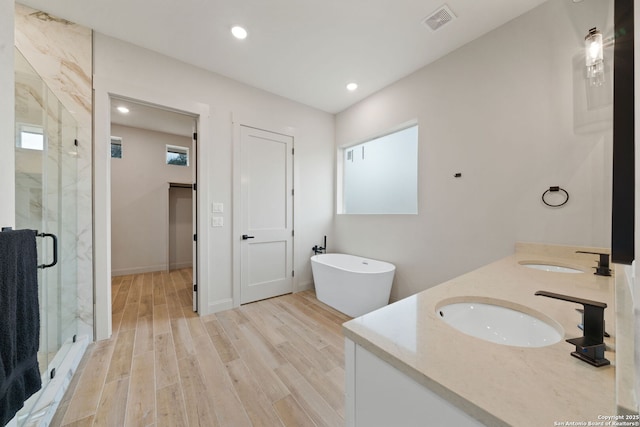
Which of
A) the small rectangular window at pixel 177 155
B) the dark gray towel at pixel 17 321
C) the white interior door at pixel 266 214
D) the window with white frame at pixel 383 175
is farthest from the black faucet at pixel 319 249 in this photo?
the small rectangular window at pixel 177 155

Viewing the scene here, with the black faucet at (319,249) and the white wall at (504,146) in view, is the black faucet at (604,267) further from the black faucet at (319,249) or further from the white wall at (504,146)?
the black faucet at (319,249)

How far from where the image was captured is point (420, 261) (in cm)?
258

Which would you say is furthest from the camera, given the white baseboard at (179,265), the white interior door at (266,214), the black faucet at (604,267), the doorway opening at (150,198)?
the white baseboard at (179,265)

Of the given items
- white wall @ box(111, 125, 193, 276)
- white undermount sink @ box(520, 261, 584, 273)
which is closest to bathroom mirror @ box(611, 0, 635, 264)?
white undermount sink @ box(520, 261, 584, 273)

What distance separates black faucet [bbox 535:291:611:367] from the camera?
0.53 metres

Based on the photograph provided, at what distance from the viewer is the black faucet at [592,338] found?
53 cm

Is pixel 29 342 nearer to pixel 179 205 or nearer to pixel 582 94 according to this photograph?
pixel 582 94

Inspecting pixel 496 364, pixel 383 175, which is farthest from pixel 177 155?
pixel 496 364

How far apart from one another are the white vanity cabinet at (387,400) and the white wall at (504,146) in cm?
196

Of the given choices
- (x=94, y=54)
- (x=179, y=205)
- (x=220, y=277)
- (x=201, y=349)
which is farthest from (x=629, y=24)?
(x=179, y=205)

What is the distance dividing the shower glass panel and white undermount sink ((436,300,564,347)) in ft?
7.94

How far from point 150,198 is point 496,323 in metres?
5.39

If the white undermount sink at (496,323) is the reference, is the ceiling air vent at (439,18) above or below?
above

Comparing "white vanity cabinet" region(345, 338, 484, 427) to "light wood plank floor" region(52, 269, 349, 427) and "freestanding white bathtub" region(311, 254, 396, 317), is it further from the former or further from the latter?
"freestanding white bathtub" region(311, 254, 396, 317)
